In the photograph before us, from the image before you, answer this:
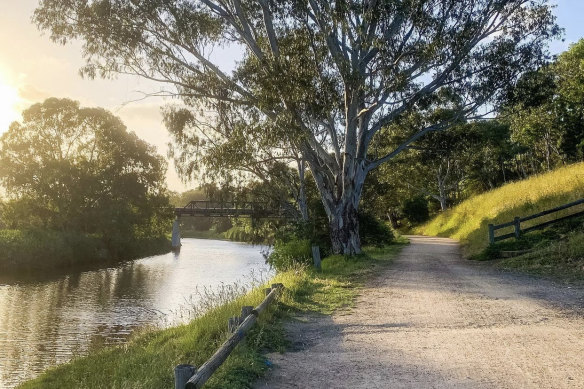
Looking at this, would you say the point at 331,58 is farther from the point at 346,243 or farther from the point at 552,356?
the point at 552,356

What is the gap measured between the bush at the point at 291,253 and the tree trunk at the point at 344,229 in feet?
4.13

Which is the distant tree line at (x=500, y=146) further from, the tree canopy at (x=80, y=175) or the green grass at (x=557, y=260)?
the tree canopy at (x=80, y=175)

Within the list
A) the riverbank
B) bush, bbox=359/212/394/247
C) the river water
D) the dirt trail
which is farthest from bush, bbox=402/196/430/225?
the dirt trail

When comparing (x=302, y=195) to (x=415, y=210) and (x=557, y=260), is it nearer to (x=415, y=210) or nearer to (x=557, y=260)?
(x=557, y=260)

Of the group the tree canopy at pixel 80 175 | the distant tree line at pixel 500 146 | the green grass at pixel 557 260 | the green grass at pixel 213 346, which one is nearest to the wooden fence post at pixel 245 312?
the green grass at pixel 213 346

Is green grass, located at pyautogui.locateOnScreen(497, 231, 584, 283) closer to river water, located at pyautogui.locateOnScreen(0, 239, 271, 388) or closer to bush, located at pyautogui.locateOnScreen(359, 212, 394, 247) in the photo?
bush, located at pyautogui.locateOnScreen(359, 212, 394, 247)

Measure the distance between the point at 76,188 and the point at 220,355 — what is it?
3754 cm

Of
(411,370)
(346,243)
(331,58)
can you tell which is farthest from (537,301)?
(331,58)

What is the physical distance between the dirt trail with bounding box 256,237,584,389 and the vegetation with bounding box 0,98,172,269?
1111 inches

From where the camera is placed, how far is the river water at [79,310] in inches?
485

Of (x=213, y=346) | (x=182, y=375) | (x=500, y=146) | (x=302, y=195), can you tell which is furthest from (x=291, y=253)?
(x=500, y=146)

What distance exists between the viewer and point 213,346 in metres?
7.10

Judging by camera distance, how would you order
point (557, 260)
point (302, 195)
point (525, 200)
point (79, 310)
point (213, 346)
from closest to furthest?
1. point (213, 346)
2. point (557, 260)
3. point (79, 310)
4. point (525, 200)
5. point (302, 195)

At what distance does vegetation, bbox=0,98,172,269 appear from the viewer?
119ft
